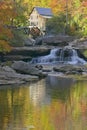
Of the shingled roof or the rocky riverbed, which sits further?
the shingled roof

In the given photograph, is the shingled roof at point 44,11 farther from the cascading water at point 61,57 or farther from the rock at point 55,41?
the cascading water at point 61,57

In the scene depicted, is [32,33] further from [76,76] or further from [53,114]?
[53,114]

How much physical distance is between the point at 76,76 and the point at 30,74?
3.59 metres

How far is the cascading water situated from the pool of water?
1672cm

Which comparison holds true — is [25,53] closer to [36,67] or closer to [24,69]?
[36,67]

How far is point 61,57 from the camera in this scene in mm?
47438

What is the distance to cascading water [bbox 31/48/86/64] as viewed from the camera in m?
46.4

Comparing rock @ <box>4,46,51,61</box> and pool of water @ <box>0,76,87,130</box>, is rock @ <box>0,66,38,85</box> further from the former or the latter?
rock @ <box>4,46,51,61</box>

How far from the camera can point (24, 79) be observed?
3106cm

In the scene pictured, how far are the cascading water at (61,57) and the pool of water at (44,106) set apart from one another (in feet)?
54.9

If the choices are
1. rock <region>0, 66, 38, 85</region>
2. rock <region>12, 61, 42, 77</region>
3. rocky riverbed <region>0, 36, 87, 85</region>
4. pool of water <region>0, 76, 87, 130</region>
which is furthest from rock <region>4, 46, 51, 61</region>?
pool of water <region>0, 76, 87, 130</region>

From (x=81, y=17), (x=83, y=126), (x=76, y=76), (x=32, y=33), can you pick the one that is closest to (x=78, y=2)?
(x=81, y=17)

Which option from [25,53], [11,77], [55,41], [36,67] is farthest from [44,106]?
[55,41]

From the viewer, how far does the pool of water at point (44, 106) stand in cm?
1560
